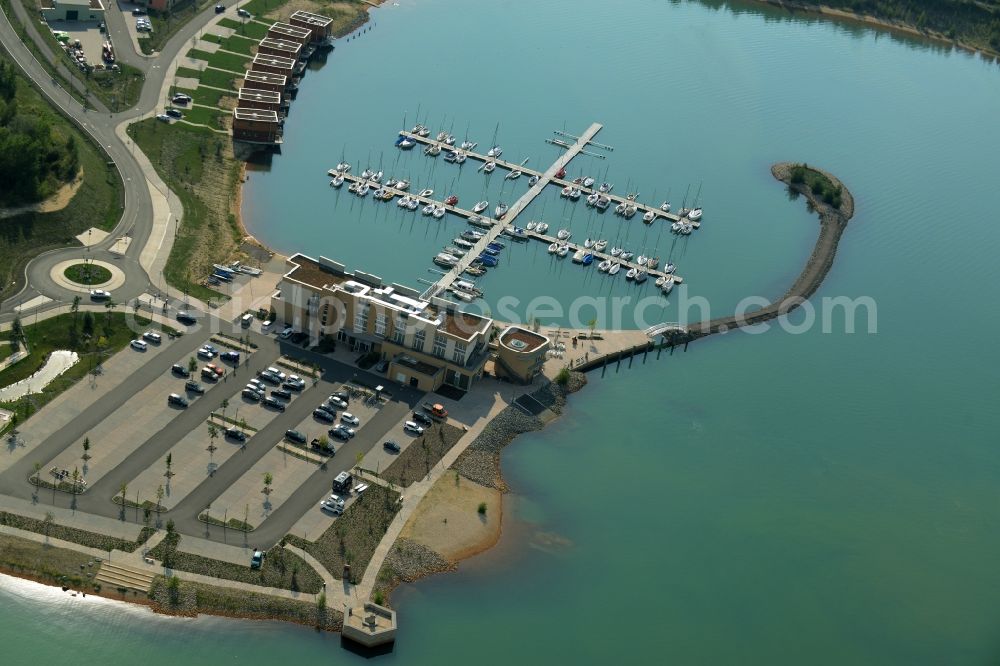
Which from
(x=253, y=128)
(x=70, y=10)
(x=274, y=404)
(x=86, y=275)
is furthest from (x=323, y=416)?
(x=70, y=10)

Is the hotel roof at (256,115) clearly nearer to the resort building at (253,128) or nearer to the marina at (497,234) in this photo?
the resort building at (253,128)

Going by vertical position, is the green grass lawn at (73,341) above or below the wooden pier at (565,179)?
below

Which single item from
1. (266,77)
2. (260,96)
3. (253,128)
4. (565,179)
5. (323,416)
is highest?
(266,77)

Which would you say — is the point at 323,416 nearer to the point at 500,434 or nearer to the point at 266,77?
the point at 500,434

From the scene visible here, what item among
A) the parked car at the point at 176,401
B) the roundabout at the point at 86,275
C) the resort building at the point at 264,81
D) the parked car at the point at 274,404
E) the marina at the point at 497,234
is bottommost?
the parked car at the point at 176,401

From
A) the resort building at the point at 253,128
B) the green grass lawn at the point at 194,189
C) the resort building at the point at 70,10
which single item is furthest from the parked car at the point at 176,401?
the resort building at the point at 70,10

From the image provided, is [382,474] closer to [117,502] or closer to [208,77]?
[117,502]
